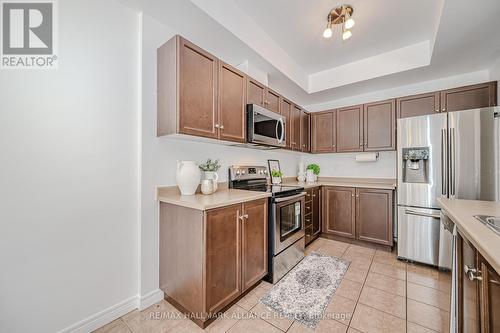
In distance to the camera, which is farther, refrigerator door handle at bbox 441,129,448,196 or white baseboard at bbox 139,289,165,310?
refrigerator door handle at bbox 441,129,448,196

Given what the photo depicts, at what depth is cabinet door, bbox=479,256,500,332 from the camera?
2.24 feet

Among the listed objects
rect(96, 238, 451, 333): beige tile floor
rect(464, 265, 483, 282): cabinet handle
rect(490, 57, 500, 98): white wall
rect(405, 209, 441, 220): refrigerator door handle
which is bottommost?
rect(96, 238, 451, 333): beige tile floor

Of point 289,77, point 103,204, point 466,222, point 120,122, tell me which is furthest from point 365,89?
point 103,204

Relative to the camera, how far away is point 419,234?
238cm

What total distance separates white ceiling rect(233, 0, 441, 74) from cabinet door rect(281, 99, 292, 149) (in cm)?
67

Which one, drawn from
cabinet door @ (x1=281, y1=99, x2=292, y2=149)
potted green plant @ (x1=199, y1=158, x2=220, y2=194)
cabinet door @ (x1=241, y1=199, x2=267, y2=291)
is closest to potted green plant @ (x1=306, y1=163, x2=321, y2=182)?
cabinet door @ (x1=281, y1=99, x2=292, y2=149)

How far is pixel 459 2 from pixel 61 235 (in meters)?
3.34

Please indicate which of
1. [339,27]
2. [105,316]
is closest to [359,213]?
[339,27]

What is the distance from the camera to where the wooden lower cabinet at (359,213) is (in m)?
2.78

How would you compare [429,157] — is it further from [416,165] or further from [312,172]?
[312,172]

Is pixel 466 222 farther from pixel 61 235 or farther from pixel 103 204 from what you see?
pixel 61 235

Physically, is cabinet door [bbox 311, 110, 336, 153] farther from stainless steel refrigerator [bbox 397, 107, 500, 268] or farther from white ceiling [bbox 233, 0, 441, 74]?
stainless steel refrigerator [bbox 397, 107, 500, 268]

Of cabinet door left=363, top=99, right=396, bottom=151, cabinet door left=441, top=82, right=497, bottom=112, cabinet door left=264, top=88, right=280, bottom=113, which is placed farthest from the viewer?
cabinet door left=363, top=99, right=396, bottom=151

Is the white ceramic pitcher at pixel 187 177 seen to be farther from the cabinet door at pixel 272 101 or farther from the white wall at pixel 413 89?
the white wall at pixel 413 89
